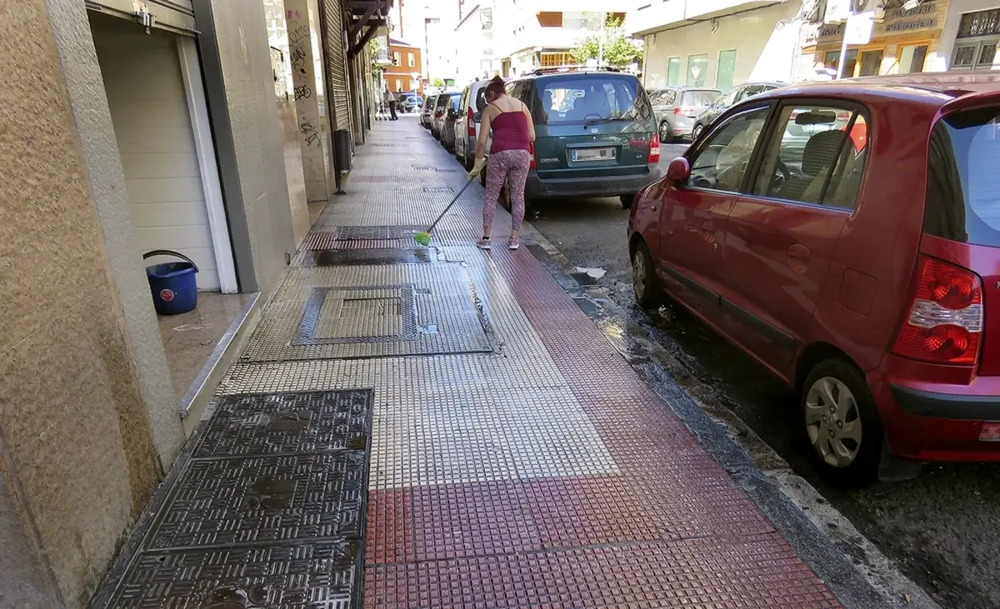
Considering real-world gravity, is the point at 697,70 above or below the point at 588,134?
above

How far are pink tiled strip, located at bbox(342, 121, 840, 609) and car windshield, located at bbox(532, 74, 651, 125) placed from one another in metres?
5.94

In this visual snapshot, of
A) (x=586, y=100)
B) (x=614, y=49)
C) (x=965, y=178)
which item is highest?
(x=614, y=49)

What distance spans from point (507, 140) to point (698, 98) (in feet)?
52.7

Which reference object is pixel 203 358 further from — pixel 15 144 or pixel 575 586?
pixel 575 586

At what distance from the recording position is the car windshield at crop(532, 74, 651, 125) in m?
8.50

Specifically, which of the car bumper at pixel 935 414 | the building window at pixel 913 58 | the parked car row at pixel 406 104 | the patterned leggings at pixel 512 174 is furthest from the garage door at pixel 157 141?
the parked car row at pixel 406 104

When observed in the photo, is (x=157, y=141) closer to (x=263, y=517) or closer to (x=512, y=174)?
(x=263, y=517)

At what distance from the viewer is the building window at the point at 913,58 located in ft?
59.7

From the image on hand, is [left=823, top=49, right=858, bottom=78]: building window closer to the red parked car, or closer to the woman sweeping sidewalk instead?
the woman sweeping sidewalk

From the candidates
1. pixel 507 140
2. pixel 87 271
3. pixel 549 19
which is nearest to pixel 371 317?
pixel 87 271

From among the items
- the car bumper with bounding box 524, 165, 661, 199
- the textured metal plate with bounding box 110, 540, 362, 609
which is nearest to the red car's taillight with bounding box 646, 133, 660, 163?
the car bumper with bounding box 524, 165, 661, 199

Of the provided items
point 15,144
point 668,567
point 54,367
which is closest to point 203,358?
point 54,367

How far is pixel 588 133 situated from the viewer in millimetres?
8484

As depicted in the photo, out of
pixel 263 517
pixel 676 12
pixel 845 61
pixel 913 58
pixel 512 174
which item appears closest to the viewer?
pixel 263 517
